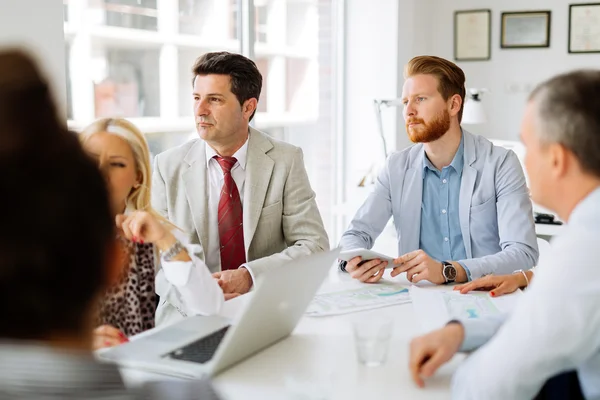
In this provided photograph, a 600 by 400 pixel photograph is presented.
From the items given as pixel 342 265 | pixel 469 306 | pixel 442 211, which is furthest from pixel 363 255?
pixel 442 211

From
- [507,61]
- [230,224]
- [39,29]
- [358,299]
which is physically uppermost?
[507,61]

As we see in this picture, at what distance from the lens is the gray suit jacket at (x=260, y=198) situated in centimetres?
237

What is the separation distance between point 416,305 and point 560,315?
0.71 meters

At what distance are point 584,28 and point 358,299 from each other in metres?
4.30

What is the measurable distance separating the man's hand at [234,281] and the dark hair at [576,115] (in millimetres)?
1075

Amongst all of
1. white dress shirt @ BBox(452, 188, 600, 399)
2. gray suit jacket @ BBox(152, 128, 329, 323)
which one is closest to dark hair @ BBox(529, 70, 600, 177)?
white dress shirt @ BBox(452, 188, 600, 399)

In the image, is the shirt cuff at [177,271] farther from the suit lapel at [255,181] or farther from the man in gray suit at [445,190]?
the man in gray suit at [445,190]

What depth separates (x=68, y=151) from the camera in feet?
2.21

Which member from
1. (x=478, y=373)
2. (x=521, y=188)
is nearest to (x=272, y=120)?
(x=521, y=188)

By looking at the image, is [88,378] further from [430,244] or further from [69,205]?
[430,244]

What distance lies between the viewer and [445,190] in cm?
256

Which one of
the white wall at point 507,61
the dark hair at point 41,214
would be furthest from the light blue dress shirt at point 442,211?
the white wall at point 507,61

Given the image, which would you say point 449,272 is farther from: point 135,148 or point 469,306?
point 135,148

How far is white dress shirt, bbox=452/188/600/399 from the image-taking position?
1.15 meters
